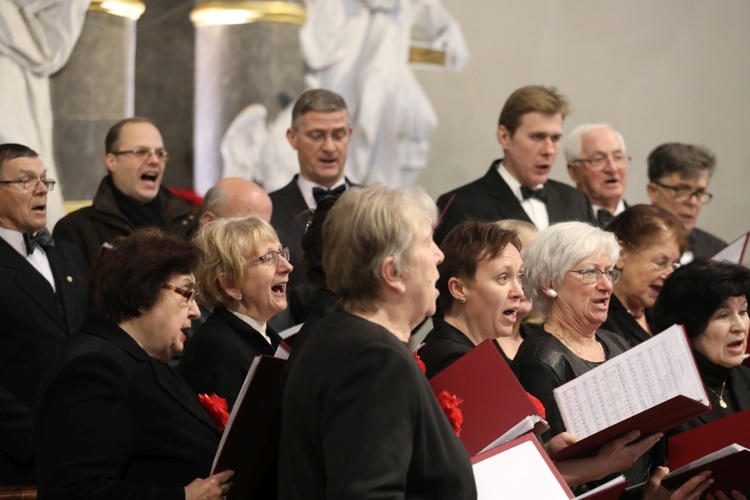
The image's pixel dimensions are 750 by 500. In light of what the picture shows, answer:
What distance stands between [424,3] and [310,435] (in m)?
5.90

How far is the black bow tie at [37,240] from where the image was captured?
189 inches

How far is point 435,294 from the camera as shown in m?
2.55

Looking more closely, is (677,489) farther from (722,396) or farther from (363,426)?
(363,426)

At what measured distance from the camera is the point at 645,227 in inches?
203

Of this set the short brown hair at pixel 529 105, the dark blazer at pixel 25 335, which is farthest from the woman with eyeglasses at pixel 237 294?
the short brown hair at pixel 529 105

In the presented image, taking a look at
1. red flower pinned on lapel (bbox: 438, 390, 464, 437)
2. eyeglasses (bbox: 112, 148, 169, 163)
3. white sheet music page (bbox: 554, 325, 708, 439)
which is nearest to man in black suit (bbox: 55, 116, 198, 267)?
eyeglasses (bbox: 112, 148, 169, 163)

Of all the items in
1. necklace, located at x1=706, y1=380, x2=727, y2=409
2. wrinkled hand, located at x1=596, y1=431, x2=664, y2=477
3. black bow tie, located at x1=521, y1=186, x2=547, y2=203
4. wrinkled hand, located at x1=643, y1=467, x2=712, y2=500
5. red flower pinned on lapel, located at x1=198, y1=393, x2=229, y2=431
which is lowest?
wrinkled hand, located at x1=643, y1=467, x2=712, y2=500

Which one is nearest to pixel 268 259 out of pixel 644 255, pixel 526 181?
pixel 644 255

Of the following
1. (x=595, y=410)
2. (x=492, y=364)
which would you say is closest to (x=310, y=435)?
(x=492, y=364)

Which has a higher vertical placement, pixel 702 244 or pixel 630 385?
pixel 630 385

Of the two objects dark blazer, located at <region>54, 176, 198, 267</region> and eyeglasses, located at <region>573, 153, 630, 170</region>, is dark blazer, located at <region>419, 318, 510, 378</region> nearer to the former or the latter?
dark blazer, located at <region>54, 176, 198, 267</region>

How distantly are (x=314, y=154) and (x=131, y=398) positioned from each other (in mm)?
2874

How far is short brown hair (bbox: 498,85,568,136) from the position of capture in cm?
595

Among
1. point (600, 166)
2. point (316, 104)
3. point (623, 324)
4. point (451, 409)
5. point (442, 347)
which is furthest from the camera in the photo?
point (600, 166)
